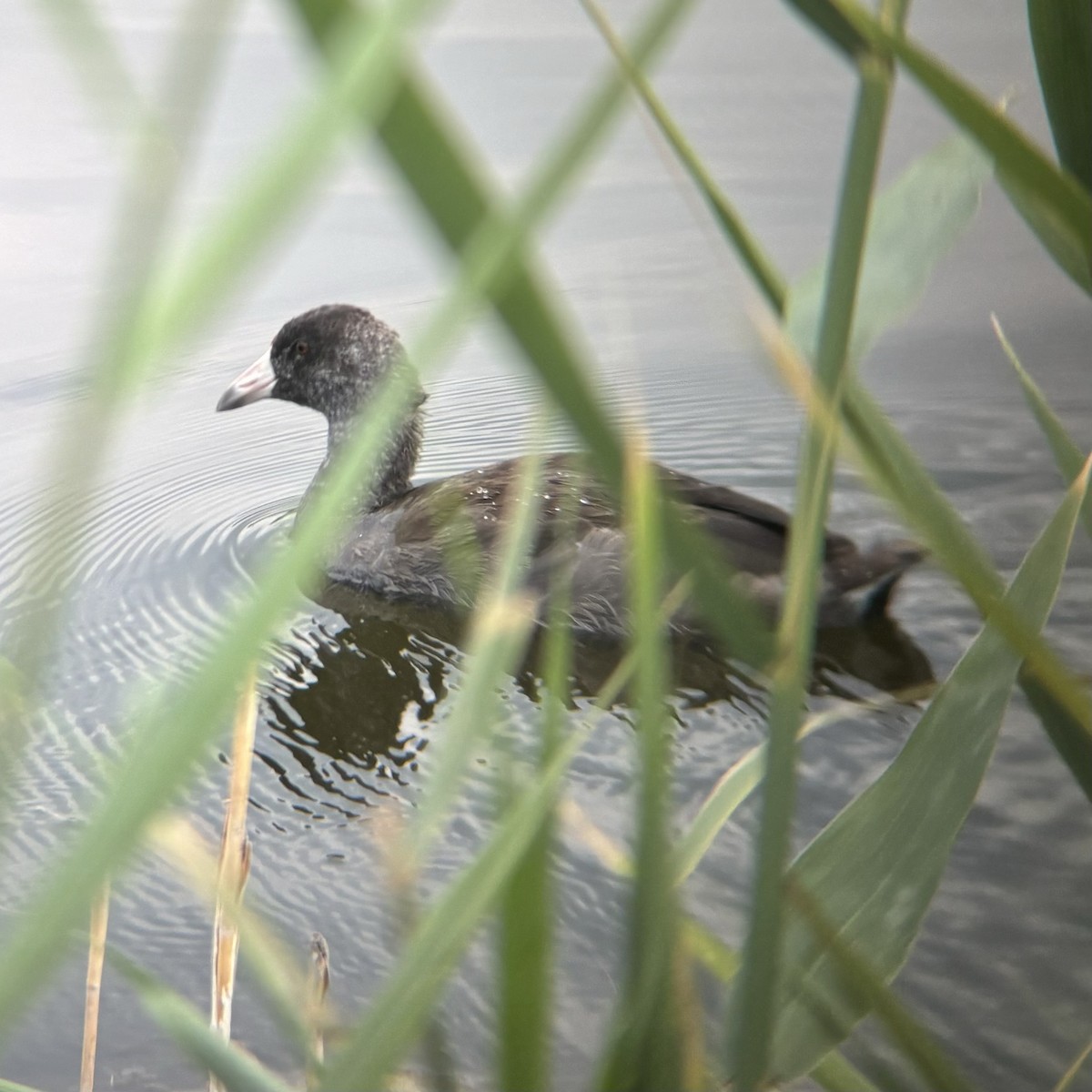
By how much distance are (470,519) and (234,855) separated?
5.44ft

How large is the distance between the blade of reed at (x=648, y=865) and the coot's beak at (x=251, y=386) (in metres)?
3.62

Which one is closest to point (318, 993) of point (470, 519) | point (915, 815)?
point (915, 815)

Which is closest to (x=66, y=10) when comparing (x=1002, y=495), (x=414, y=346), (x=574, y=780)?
(x=414, y=346)

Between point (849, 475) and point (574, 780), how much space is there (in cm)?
161

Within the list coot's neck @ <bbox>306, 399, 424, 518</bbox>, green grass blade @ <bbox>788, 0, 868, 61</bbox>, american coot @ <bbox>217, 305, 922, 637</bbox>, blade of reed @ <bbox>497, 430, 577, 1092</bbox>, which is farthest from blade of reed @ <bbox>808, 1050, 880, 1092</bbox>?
coot's neck @ <bbox>306, 399, 424, 518</bbox>

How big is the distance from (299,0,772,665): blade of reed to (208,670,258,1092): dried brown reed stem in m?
0.42

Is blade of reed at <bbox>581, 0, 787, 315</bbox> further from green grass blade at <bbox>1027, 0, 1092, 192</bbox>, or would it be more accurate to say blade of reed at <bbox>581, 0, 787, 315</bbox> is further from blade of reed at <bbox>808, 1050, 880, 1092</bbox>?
blade of reed at <bbox>808, 1050, 880, 1092</bbox>

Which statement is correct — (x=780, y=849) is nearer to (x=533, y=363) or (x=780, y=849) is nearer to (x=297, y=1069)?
(x=533, y=363)

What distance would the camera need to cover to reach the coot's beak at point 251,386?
409cm

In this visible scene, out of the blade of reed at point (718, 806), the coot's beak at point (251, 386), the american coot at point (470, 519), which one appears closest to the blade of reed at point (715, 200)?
the blade of reed at point (718, 806)

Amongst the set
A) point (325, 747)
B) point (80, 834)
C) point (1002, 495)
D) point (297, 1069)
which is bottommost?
point (297, 1069)

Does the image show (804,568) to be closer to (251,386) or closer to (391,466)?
(391,466)

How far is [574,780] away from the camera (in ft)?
8.55

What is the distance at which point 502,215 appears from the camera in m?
0.37
